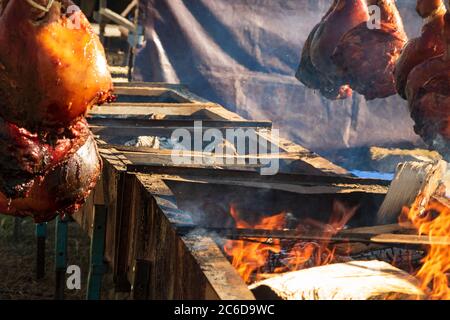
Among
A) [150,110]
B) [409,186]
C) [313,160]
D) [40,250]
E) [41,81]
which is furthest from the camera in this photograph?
[150,110]

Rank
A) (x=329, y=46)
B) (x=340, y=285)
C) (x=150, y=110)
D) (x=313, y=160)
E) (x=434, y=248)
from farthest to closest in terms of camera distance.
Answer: (x=150, y=110) → (x=313, y=160) → (x=329, y=46) → (x=434, y=248) → (x=340, y=285)

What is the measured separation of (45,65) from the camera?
11.1 feet

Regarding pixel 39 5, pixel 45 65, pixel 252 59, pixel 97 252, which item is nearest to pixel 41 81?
pixel 45 65

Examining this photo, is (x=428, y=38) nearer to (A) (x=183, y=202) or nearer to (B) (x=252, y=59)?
(A) (x=183, y=202)

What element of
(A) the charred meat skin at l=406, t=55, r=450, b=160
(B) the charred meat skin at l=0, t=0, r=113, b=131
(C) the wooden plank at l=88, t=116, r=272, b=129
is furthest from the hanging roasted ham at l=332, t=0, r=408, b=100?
(B) the charred meat skin at l=0, t=0, r=113, b=131

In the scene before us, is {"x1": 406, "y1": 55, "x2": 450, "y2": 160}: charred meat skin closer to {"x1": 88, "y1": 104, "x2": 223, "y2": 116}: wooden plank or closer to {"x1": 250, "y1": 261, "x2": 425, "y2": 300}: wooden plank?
{"x1": 250, "y1": 261, "x2": 425, "y2": 300}: wooden plank

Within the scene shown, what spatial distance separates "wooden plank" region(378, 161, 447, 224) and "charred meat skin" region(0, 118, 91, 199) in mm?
2300

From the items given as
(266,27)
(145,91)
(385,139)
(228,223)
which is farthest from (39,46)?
(385,139)

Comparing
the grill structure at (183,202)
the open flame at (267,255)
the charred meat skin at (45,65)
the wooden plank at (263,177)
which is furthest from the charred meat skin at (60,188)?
the wooden plank at (263,177)

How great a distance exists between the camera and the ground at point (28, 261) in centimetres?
782

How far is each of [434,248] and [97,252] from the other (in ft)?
8.43

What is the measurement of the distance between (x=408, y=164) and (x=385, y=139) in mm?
8284

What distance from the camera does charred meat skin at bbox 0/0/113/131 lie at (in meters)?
3.36

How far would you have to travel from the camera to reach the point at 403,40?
5.52 meters
